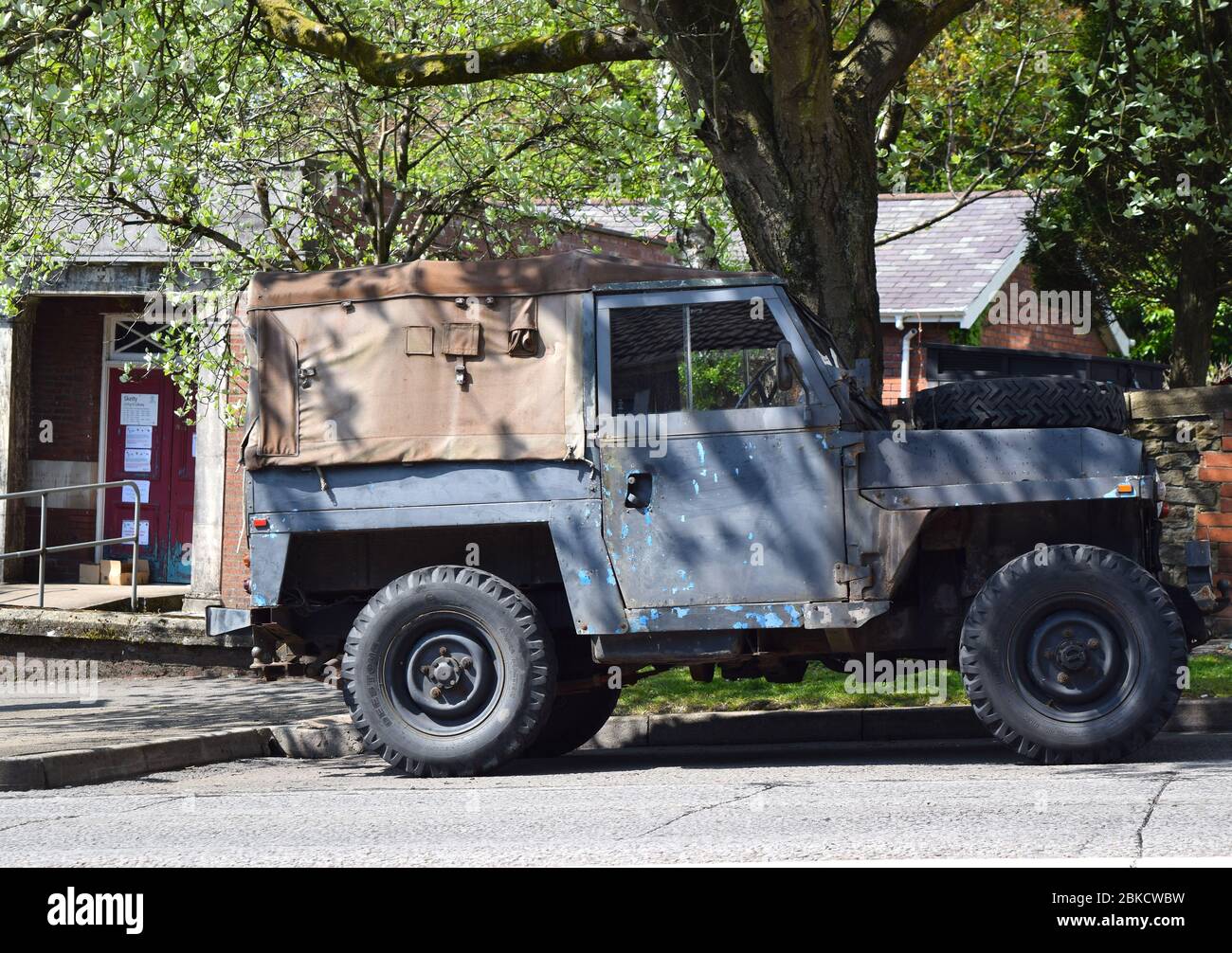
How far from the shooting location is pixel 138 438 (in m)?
17.7

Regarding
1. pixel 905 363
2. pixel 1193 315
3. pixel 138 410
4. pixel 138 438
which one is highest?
pixel 905 363

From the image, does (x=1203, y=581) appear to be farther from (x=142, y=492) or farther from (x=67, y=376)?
(x=67, y=376)

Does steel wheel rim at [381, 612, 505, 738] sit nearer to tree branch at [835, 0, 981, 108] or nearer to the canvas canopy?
the canvas canopy

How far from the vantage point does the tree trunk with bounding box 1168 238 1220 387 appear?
50.3ft

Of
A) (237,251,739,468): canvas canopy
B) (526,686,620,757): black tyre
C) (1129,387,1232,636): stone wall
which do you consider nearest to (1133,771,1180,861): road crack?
(237,251,739,468): canvas canopy

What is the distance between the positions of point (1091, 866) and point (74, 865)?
342 cm

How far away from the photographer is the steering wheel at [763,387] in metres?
7.73

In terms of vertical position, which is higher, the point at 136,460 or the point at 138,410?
the point at 138,410

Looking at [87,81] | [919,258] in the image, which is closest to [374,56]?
[87,81]

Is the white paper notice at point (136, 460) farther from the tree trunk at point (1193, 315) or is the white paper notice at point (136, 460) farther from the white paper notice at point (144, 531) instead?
the tree trunk at point (1193, 315)

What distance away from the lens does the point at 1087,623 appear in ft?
24.2

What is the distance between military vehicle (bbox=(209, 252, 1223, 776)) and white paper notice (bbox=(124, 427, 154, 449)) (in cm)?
1013

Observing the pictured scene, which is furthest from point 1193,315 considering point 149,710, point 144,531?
point 144,531

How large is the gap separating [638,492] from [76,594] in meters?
9.74
